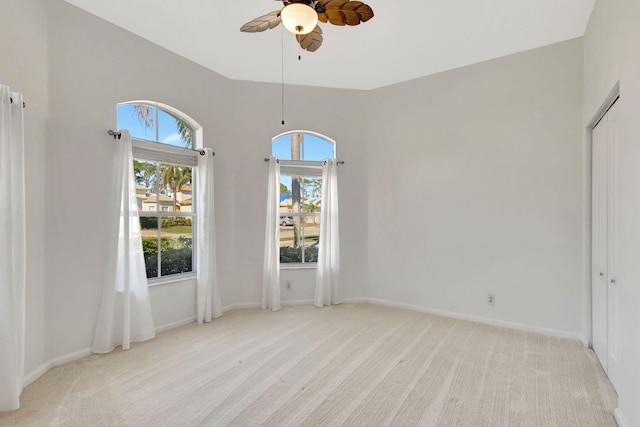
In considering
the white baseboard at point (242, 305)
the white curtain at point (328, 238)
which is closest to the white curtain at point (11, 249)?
the white baseboard at point (242, 305)

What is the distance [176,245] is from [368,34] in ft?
10.4

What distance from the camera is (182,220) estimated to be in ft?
13.3

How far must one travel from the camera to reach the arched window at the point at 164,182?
142 inches

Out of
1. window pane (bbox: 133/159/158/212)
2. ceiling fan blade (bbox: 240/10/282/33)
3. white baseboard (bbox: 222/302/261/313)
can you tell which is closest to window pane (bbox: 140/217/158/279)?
window pane (bbox: 133/159/158/212)

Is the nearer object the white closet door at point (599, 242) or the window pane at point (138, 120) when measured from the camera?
the white closet door at point (599, 242)

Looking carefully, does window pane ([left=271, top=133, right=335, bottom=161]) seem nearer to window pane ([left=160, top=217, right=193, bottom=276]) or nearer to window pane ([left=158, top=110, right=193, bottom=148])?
window pane ([left=158, top=110, right=193, bottom=148])

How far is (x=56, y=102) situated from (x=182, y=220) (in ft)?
5.55

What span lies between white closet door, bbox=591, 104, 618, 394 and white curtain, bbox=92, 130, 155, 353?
4.05m

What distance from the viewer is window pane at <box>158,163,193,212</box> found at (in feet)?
12.7

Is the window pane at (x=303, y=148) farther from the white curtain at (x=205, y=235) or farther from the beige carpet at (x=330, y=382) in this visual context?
the beige carpet at (x=330, y=382)

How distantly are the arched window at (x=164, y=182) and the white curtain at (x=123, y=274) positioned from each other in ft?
0.96

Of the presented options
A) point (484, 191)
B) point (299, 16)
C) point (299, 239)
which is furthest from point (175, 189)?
point (484, 191)

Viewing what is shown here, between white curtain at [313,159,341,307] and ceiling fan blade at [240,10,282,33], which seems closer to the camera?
ceiling fan blade at [240,10,282,33]

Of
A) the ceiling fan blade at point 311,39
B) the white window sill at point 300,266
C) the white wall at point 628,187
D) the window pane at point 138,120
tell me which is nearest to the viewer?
the white wall at point 628,187
